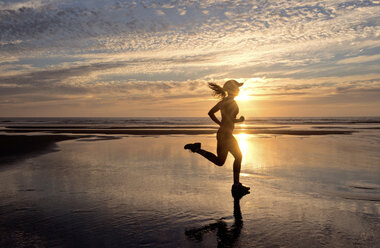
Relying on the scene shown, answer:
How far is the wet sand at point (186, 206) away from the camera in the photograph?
4.09 meters

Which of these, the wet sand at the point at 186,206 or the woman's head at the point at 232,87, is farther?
the woman's head at the point at 232,87

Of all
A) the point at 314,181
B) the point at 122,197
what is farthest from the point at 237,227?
the point at 314,181

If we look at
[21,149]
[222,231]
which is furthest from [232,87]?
[21,149]

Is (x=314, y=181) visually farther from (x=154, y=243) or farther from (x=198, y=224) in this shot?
(x=154, y=243)

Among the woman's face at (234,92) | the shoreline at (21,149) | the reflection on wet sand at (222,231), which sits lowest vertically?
the reflection on wet sand at (222,231)

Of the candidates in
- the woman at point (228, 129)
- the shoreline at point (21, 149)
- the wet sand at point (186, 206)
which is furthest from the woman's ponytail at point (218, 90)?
the shoreline at point (21, 149)

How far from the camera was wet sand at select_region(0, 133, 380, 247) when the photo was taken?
4.09 metres

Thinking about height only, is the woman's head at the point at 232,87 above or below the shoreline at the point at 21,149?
above

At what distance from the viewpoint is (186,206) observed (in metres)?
5.57

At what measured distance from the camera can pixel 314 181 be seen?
7.65 meters

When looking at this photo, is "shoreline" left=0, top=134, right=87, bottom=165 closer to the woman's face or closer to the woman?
the woman

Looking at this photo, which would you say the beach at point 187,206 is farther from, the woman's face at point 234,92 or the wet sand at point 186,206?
the woman's face at point 234,92

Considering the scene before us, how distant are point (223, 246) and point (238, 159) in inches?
120

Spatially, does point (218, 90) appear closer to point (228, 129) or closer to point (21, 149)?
point (228, 129)
